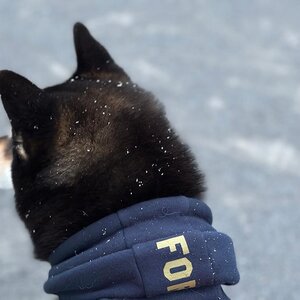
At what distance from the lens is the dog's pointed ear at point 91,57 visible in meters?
1.87

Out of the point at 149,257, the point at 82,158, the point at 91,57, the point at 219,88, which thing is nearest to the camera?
the point at 149,257

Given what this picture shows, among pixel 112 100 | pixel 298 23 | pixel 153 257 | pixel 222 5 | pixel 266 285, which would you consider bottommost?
pixel 266 285

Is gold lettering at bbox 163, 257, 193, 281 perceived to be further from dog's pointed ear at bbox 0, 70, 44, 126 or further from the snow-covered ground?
the snow-covered ground

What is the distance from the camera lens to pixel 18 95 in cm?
145

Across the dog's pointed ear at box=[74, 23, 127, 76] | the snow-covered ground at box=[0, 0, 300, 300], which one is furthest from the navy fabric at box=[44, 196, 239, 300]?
the snow-covered ground at box=[0, 0, 300, 300]

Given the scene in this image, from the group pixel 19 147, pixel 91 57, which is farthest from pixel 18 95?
pixel 91 57

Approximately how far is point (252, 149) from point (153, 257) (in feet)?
5.24

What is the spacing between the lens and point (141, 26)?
343cm

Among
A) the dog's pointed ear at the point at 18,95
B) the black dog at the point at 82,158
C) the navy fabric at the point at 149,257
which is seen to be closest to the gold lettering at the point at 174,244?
the navy fabric at the point at 149,257

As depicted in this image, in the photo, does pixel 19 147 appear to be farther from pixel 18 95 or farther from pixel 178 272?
pixel 178 272

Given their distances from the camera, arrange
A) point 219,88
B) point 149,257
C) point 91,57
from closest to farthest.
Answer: point 149,257
point 91,57
point 219,88

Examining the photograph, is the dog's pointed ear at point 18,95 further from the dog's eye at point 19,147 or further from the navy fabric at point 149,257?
the navy fabric at point 149,257

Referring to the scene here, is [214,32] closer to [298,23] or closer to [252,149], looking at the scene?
[298,23]

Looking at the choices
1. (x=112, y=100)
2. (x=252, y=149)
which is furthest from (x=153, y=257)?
(x=252, y=149)
